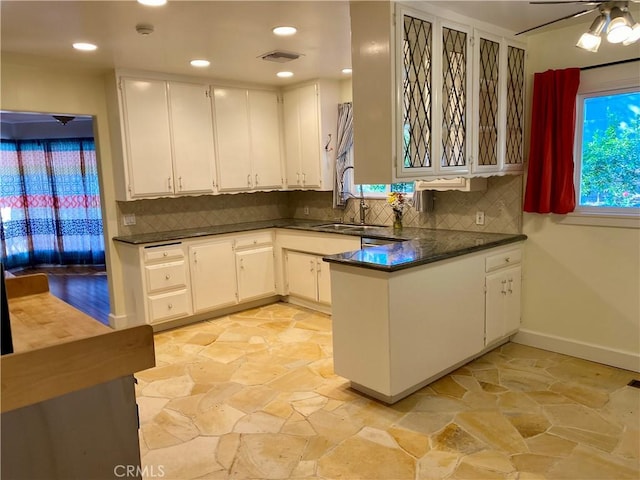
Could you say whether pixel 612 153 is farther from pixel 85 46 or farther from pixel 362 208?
pixel 85 46

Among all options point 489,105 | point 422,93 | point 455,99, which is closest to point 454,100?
point 455,99

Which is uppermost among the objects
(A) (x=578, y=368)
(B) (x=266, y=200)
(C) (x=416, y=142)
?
(C) (x=416, y=142)

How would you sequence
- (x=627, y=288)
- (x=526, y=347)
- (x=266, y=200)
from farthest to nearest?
(x=266, y=200), (x=526, y=347), (x=627, y=288)

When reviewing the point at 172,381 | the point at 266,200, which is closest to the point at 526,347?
the point at 172,381

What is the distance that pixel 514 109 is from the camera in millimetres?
3662

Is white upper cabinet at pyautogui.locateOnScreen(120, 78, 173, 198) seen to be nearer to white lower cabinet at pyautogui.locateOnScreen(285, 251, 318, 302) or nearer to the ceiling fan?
white lower cabinet at pyautogui.locateOnScreen(285, 251, 318, 302)

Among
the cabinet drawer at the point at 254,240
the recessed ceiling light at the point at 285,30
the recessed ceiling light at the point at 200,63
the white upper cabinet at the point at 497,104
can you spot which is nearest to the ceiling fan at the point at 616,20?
the white upper cabinet at the point at 497,104

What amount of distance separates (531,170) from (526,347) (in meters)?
1.48

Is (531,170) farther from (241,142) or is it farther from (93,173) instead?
(93,173)

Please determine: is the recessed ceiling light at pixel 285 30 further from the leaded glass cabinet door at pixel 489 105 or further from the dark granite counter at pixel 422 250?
the dark granite counter at pixel 422 250

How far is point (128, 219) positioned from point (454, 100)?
3349 mm

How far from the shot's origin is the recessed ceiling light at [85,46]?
3.44 m

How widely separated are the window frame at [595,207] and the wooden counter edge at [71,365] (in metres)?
3.30

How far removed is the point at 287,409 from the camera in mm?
2994
